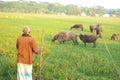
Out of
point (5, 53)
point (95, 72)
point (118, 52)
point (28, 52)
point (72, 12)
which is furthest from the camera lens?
point (72, 12)

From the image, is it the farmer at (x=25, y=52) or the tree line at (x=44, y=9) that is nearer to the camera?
the farmer at (x=25, y=52)

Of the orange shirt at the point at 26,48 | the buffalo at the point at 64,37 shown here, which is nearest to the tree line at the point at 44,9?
the buffalo at the point at 64,37

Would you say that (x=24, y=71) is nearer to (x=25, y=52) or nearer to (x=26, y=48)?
(x=25, y=52)

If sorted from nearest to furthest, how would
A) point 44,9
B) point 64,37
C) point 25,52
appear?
point 25,52 → point 64,37 → point 44,9

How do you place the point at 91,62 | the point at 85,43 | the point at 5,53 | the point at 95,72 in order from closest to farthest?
the point at 95,72, the point at 91,62, the point at 5,53, the point at 85,43

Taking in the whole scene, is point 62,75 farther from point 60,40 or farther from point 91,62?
point 60,40

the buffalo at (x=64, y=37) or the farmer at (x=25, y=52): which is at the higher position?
the farmer at (x=25, y=52)

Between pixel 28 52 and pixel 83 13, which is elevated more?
pixel 28 52

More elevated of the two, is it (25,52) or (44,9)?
(25,52)

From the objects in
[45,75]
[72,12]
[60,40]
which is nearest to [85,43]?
[60,40]

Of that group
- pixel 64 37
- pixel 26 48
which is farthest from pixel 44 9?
pixel 26 48

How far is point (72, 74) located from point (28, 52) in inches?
90.7

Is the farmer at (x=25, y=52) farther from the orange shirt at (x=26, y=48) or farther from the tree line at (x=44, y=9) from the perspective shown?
the tree line at (x=44, y=9)

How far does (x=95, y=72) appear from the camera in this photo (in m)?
11.7
